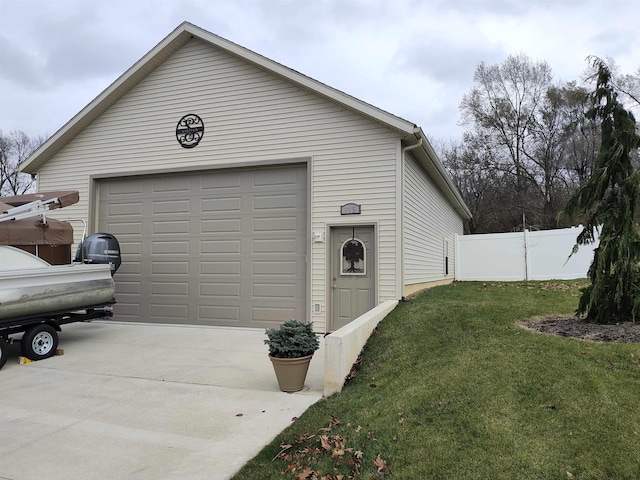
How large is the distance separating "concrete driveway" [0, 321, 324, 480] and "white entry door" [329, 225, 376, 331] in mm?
1724

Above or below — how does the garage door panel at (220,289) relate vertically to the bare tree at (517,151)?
below

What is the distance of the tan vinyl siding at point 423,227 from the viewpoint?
9.56 m

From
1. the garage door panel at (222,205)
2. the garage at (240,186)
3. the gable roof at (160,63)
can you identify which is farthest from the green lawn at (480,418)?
the garage door panel at (222,205)

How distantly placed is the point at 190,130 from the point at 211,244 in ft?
8.88

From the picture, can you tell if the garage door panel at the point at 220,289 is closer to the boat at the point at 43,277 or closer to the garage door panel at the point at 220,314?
the garage door panel at the point at 220,314

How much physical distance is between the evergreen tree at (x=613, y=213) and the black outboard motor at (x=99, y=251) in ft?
26.8

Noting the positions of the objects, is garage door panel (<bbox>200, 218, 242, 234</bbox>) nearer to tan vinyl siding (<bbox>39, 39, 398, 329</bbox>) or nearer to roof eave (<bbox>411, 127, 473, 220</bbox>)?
tan vinyl siding (<bbox>39, 39, 398, 329</bbox>)

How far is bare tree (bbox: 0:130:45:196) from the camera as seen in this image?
33344 millimetres

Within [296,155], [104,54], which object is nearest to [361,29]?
[296,155]

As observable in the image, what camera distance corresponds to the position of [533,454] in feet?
9.81

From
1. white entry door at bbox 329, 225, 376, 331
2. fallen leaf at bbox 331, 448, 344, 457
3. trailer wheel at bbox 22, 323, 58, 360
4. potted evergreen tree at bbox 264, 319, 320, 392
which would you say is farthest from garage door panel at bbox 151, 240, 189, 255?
fallen leaf at bbox 331, 448, 344, 457

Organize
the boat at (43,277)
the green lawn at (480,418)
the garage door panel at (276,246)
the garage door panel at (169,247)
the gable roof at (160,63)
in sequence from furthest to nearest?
the garage door panel at (169,247)
the garage door panel at (276,246)
the gable roof at (160,63)
the boat at (43,277)
the green lawn at (480,418)

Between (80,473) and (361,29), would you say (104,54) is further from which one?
(80,473)

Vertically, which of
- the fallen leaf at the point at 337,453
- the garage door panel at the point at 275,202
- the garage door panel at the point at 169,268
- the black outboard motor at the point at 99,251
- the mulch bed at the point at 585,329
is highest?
the garage door panel at the point at 275,202
